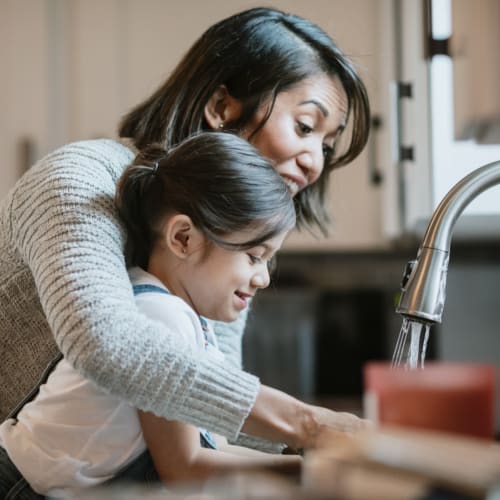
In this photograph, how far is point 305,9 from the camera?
3.32 metres

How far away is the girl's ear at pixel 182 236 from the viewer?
1115 mm

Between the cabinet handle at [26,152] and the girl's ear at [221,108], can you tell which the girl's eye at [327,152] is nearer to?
the girl's ear at [221,108]

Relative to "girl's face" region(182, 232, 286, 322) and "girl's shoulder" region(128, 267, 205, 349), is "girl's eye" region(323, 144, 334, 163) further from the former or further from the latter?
"girl's shoulder" region(128, 267, 205, 349)

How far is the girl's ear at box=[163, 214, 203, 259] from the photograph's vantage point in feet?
3.66

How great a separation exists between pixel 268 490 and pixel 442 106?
2.07 m

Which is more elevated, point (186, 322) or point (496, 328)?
point (186, 322)

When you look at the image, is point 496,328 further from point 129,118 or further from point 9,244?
point 9,244

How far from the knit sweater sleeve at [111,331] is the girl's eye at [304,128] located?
402mm

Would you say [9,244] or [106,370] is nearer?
[106,370]

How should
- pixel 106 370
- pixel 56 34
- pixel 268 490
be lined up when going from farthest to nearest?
pixel 56 34, pixel 106 370, pixel 268 490

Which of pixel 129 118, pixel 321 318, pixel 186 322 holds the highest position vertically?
pixel 129 118

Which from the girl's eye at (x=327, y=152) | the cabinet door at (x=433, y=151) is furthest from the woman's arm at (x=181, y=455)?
the cabinet door at (x=433, y=151)

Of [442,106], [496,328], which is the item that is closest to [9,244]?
[442,106]

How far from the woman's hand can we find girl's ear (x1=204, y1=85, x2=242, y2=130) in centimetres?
57
